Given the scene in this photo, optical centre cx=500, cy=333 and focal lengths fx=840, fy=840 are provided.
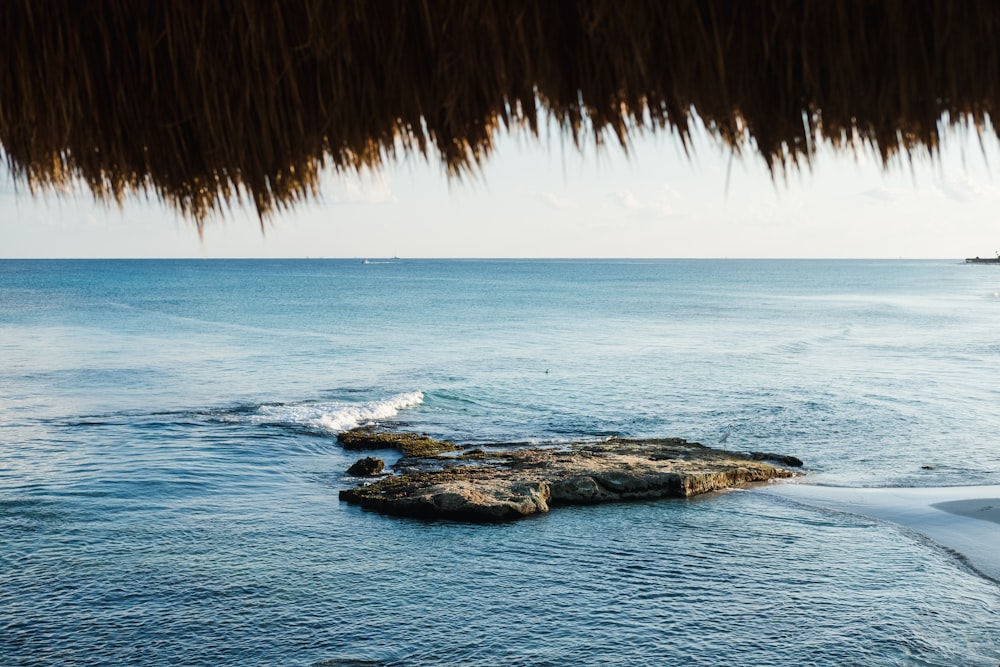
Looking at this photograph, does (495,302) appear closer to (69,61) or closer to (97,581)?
(97,581)

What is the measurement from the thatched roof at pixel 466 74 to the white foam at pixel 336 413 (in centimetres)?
2380

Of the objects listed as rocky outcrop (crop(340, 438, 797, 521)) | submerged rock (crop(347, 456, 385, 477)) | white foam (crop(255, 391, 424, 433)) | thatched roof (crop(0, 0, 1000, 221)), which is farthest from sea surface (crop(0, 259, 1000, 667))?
thatched roof (crop(0, 0, 1000, 221))

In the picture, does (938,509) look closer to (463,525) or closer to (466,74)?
(463,525)

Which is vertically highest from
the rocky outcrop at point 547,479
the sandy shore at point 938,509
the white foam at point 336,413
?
the white foam at point 336,413

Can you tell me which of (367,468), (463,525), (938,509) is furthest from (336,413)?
(938,509)

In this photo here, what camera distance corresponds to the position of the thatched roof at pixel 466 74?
195cm

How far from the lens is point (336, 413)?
2806cm

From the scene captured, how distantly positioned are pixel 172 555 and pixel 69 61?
50.2 ft

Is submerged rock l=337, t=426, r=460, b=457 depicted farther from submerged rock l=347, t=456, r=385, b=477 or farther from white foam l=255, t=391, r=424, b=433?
white foam l=255, t=391, r=424, b=433

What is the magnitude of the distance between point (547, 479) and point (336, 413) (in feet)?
38.1

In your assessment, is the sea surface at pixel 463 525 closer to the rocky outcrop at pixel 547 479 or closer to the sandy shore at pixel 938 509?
the rocky outcrop at pixel 547 479

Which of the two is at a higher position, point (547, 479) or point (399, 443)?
point (399, 443)

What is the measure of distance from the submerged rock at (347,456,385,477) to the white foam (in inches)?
194

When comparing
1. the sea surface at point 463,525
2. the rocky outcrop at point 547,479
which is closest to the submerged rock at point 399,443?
the sea surface at point 463,525
